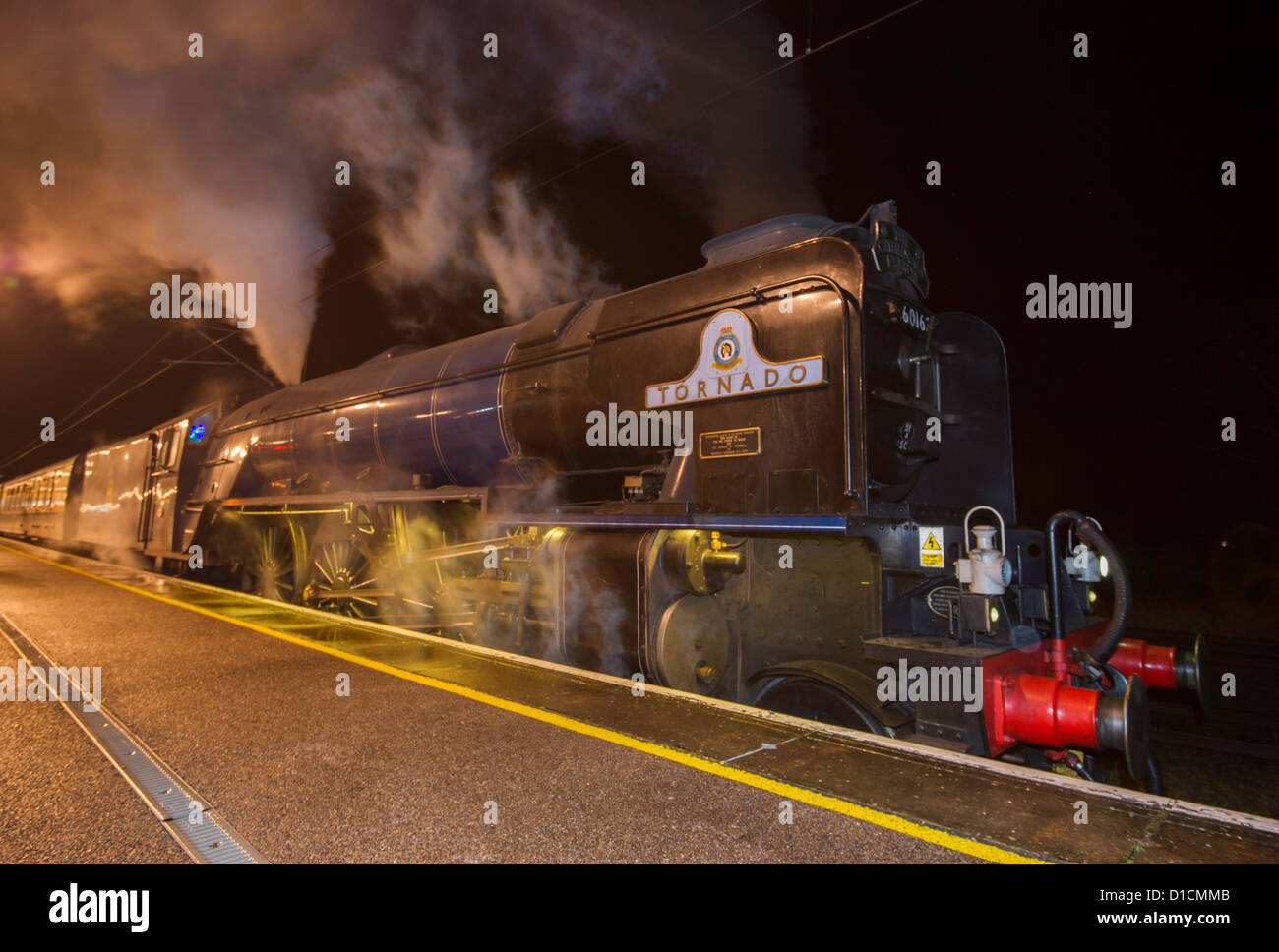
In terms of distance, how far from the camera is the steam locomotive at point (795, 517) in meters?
3.70

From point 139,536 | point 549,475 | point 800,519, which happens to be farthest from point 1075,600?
point 139,536

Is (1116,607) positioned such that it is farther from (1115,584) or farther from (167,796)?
(167,796)

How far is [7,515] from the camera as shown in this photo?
3397 cm

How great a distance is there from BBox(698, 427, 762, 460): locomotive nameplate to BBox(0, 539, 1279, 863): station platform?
1.49 meters

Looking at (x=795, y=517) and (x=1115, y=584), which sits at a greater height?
(x=795, y=517)

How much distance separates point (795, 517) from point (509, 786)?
2.08m

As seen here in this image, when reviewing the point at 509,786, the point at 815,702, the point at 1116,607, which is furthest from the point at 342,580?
the point at 1116,607

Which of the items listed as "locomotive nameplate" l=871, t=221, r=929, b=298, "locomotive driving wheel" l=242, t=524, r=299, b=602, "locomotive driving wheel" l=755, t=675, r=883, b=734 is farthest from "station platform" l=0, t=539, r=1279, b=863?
"locomotive driving wheel" l=242, t=524, r=299, b=602

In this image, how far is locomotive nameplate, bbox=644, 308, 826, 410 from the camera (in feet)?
13.2

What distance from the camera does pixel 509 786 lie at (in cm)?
268

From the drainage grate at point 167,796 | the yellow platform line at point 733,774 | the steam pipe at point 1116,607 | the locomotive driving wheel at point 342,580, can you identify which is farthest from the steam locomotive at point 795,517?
the drainage grate at point 167,796

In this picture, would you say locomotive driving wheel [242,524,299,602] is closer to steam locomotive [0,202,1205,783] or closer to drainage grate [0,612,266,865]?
steam locomotive [0,202,1205,783]
